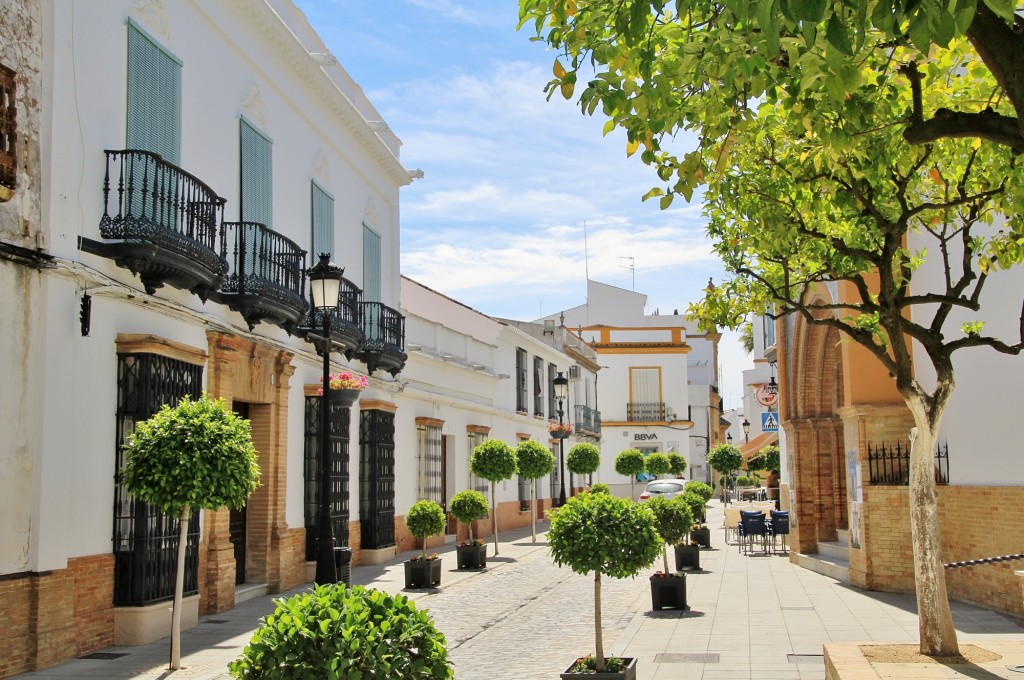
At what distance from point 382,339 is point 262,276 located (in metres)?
6.38

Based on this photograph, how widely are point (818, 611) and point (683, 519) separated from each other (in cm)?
274

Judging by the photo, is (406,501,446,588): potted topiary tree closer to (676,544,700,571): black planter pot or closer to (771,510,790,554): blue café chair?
Result: (676,544,700,571): black planter pot

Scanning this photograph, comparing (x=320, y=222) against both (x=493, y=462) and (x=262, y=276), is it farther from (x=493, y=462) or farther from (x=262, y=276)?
(x=493, y=462)

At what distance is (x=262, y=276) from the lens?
48.5 feet

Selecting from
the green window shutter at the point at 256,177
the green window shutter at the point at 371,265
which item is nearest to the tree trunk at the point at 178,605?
the green window shutter at the point at 256,177

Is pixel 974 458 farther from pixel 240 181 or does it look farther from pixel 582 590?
pixel 240 181

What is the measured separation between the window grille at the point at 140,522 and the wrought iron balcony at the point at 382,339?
818 centimetres

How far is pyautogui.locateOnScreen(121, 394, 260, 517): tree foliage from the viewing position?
967 centimetres

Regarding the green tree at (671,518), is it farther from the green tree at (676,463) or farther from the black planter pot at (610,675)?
the green tree at (676,463)

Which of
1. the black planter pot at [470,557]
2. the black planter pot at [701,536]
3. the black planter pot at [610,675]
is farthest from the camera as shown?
the black planter pot at [701,536]

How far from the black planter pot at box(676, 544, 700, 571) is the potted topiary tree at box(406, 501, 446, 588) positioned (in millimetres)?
4327

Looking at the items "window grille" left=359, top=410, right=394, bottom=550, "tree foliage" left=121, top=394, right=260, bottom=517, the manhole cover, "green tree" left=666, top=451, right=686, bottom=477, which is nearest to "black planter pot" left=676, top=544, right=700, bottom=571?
"window grille" left=359, top=410, right=394, bottom=550

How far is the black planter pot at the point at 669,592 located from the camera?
14117 mm

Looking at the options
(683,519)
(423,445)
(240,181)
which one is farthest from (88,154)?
(423,445)
